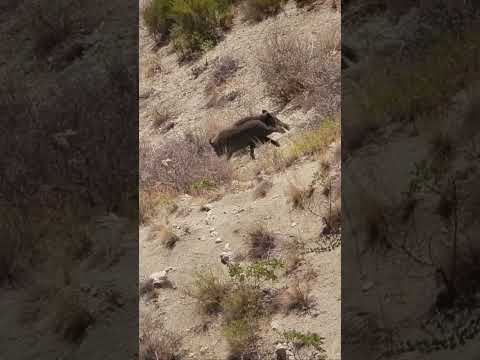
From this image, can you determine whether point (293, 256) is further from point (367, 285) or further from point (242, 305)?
point (367, 285)

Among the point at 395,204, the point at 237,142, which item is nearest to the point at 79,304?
the point at 395,204

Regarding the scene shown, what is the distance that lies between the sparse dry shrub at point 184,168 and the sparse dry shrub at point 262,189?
77cm

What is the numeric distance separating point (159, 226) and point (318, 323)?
8.16 ft

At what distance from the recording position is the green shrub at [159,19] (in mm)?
14852

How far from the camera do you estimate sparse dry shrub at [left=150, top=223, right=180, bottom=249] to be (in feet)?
22.9

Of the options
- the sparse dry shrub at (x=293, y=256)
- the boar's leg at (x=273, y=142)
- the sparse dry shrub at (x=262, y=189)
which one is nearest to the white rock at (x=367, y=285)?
the sparse dry shrub at (x=293, y=256)

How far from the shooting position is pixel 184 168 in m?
8.65

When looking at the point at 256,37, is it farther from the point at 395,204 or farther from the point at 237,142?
the point at 395,204

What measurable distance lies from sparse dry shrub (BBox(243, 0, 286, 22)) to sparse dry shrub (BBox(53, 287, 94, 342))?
8248mm

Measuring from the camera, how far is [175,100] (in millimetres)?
12250

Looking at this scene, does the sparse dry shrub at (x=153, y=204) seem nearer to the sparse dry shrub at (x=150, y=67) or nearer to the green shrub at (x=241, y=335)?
the green shrub at (x=241, y=335)

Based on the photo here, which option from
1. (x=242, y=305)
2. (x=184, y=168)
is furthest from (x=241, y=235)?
(x=184, y=168)

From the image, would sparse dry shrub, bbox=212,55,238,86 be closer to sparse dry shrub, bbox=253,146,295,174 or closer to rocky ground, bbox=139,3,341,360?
rocky ground, bbox=139,3,341,360

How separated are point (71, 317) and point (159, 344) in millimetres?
1016
